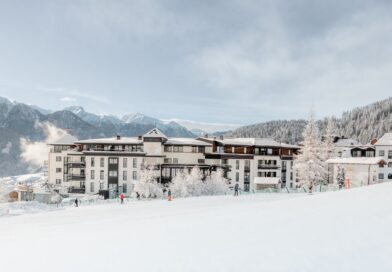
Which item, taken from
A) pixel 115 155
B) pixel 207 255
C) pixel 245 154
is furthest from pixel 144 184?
pixel 207 255

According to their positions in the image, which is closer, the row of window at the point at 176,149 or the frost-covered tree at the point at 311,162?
the frost-covered tree at the point at 311,162

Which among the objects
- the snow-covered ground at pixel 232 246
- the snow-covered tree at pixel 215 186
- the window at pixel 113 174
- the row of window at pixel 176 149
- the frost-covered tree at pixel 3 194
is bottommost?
the frost-covered tree at pixel 3 194

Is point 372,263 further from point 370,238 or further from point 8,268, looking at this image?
point 8,268

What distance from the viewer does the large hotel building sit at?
187 ft

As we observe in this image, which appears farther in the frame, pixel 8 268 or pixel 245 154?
pixel 245 154

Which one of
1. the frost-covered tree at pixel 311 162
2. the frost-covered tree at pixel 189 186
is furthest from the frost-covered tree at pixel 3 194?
the frost-covered tree at pixel 311 162

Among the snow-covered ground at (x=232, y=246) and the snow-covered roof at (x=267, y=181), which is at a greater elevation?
the snow-covered ground at (x=232, y=246)

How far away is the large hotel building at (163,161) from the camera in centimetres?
5700

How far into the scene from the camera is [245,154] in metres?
62.2

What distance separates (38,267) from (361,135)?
657 feet

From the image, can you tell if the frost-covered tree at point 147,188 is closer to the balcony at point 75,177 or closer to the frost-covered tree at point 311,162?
the balcony at point 75,177

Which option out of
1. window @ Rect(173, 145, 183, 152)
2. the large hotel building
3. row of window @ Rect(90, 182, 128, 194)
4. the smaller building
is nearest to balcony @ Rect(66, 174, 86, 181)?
the large hotel building

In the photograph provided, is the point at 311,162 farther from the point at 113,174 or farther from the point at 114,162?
the point at 113,174

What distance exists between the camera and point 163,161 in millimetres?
58250
